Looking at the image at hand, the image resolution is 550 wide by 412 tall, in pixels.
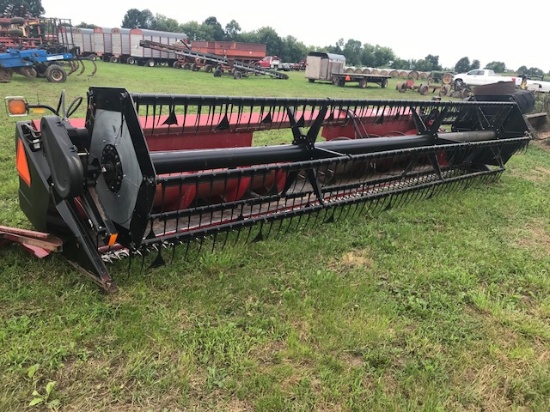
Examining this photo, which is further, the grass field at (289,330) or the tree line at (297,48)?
the tree line at (297,48)

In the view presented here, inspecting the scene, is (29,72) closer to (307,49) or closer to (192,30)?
(307,49)

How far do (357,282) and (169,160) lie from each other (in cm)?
168

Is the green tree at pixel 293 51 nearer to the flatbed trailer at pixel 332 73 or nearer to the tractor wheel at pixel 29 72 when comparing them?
the flatbed trailer at pixel 332 73

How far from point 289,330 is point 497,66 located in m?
82.8

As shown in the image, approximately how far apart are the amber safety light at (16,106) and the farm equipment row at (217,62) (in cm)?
2355

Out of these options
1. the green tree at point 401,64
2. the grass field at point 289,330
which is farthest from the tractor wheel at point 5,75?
the green tree at point 401,64

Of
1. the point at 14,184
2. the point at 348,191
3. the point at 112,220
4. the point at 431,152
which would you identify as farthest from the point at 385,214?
the point at 14,184

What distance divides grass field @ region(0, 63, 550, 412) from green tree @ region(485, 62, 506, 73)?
7848 centimetres

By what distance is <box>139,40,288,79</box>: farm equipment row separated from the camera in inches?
1038

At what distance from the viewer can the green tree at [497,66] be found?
7015 centimetres

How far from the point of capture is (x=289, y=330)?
2.60m

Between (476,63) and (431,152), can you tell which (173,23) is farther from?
(431,152)

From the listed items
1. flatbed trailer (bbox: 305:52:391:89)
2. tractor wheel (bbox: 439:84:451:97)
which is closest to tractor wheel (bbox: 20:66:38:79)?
flatbed trailer (bbox: 305:52:391:89)

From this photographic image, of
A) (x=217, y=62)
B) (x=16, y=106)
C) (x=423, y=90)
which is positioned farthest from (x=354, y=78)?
(x=16, y=106)
